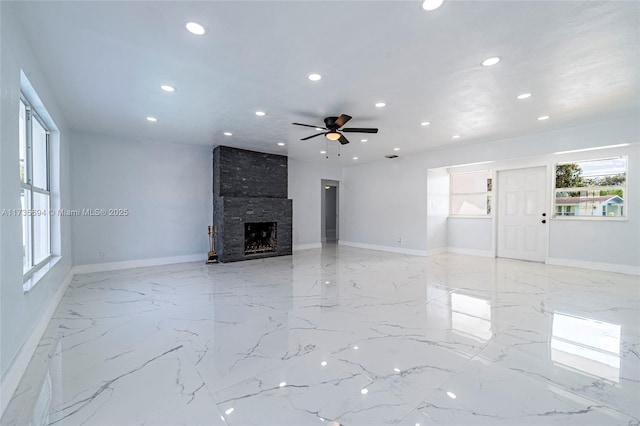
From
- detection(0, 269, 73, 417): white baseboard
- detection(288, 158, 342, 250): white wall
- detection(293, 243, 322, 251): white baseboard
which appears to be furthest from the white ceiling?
detection(293, 243, 322, 251): white baseboard

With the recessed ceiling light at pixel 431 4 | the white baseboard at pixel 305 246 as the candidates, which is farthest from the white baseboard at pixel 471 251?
the recessed ceiling light at pixel 431 4

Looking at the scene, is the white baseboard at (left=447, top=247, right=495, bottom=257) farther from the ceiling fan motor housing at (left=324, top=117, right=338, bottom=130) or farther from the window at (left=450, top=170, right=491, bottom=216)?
the ceiling fan motor housing at (left=324, top=117, right=338, bottom=130)

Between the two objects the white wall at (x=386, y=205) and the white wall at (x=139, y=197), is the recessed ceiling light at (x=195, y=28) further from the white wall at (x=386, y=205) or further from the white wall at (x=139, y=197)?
the white wall at (x=386, y=205)

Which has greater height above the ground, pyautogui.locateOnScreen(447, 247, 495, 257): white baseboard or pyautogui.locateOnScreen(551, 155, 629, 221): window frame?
pyautogui.locateOnScreen(551, 155, 629, 221): window frame

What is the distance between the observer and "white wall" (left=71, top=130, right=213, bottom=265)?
17.9 feet

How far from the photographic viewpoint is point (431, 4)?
80.6 inches

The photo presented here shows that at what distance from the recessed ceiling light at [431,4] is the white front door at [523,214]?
19.4 ft

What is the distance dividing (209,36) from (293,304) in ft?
9.84

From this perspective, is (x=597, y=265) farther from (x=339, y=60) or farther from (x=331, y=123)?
(x=339, y=60)

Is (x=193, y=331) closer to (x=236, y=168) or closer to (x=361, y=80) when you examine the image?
(x=361, y=80)

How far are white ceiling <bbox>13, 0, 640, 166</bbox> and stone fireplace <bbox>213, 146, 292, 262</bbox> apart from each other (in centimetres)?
199

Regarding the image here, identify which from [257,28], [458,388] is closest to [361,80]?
[257,28]

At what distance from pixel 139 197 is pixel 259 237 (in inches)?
110

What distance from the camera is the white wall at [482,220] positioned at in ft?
16.6
